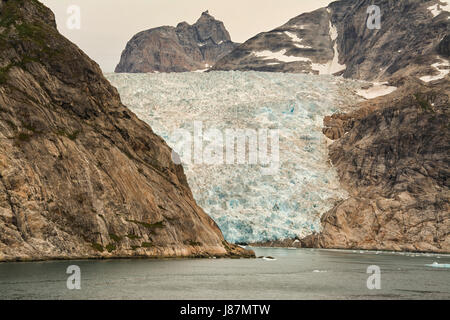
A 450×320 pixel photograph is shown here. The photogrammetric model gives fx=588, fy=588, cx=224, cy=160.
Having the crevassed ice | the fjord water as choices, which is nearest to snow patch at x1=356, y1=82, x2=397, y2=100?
the crevassed ice

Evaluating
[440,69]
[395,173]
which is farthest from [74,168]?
[440,69]

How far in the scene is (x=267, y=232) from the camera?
92.1m

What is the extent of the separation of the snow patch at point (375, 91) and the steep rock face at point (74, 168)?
239 feet

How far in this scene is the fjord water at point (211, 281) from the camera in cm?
3709

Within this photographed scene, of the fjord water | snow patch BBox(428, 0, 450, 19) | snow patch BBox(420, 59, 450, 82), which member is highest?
snow patch BBox(428, 0, 450, 19)

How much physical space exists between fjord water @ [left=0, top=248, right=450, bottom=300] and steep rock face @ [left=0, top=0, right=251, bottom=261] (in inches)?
118

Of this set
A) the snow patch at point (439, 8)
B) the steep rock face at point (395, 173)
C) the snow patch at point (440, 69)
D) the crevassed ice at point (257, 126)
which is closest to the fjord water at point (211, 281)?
the crevassed ice at point (257, 126)

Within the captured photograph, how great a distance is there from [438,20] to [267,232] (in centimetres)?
11217

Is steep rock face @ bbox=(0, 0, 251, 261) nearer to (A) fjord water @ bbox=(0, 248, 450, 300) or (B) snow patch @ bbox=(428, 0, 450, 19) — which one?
(A) fjord water @ bbox=(0, 248, 450, 300)

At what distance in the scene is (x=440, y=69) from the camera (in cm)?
13950

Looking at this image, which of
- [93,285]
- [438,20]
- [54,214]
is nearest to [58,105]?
[54,214]

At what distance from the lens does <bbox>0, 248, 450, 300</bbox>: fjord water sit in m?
37.1

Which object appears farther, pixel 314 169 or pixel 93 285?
pixel 314 169
